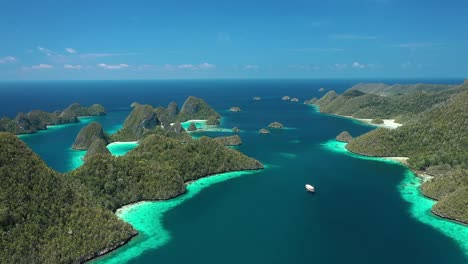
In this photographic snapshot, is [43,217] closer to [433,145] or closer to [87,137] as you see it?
[87,137]

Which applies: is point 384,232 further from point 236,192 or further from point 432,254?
point 236,192

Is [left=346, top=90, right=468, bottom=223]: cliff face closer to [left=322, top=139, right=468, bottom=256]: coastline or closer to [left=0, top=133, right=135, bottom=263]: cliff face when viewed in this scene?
[left=322, top=139, right=468, bottom=256]: coastline

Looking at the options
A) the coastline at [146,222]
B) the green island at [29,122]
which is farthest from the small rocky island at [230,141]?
the green island at [29,122]

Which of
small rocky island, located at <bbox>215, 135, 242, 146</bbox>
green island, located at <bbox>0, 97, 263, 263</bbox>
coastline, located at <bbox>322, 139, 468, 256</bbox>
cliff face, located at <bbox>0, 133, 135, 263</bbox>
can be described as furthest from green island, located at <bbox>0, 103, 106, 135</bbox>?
coastline, located at <bbox>322, 139, 468, 256</bbox>

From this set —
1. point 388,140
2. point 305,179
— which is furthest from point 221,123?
point 305,179

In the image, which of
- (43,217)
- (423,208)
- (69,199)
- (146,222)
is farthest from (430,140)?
(43,217)
